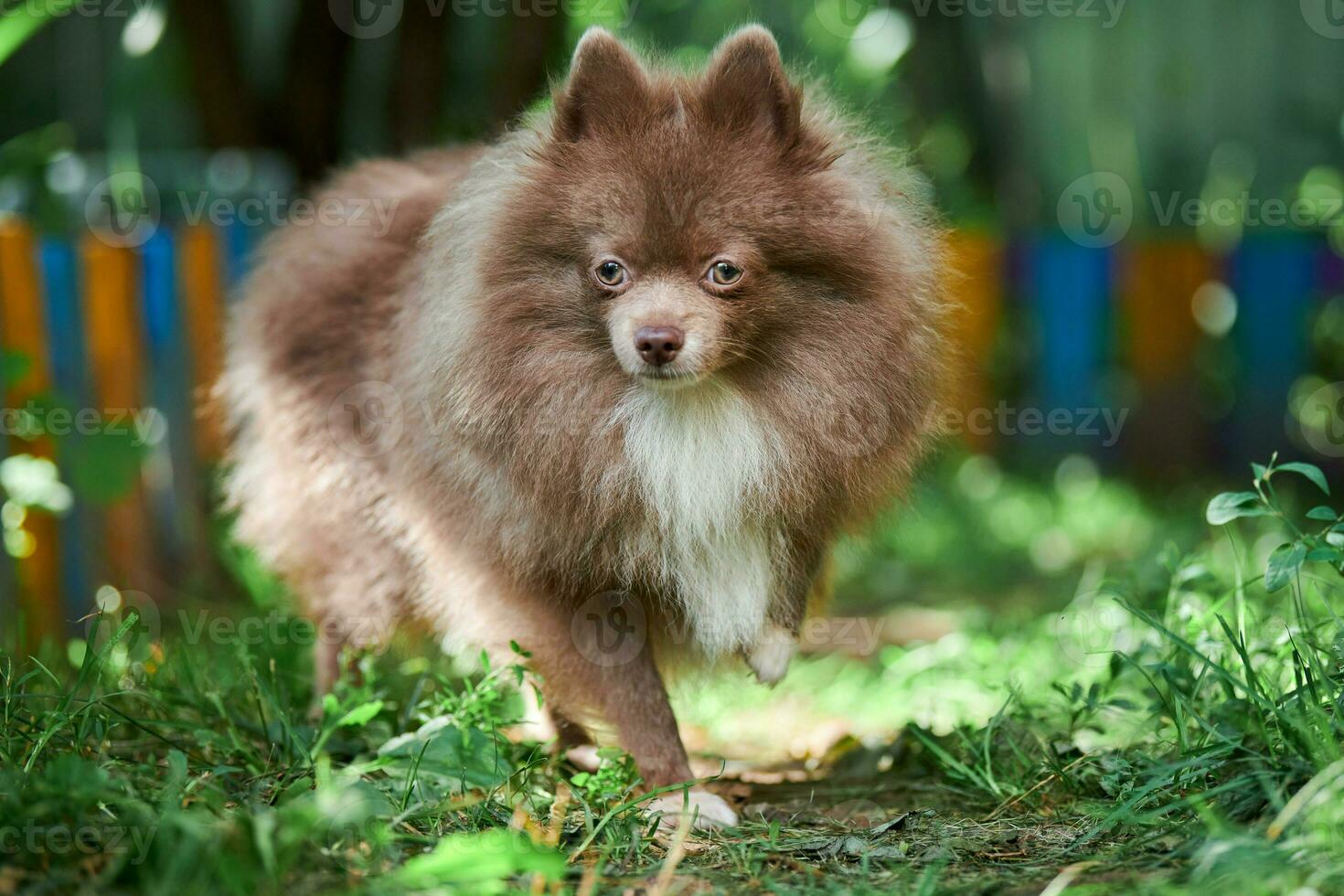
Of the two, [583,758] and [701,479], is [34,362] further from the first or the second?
[701,479]

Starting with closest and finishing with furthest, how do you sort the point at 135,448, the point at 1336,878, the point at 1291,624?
the point at 1336,878
the point at 1291,624
the point at 135,448

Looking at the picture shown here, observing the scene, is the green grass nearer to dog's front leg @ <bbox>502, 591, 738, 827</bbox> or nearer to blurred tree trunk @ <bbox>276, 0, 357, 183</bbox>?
dog's front leg @ <bbox>502, 591, 738, 827</bbox>

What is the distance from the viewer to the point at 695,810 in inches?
117

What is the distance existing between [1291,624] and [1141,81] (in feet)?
22.0

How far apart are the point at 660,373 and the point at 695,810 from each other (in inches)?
40.7

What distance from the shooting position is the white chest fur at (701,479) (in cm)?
319

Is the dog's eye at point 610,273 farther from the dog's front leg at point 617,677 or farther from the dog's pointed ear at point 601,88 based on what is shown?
the dog's front leg at point 617,677

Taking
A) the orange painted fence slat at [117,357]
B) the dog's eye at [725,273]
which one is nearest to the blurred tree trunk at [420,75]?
the orange painted fence slat at [117,357]

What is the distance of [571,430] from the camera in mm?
3195

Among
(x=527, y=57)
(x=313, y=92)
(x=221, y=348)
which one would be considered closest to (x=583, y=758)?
(x=221, y=348)

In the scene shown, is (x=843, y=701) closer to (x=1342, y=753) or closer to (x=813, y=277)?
(x=813, y=277)

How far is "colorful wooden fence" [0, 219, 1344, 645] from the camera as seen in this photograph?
5.01 meters

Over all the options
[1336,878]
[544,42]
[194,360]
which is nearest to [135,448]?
Answer: [194,360]

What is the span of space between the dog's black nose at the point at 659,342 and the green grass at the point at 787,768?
943mm
